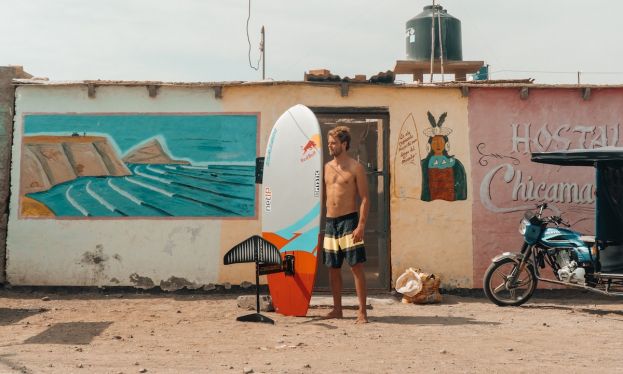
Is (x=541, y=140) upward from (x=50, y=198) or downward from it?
upward

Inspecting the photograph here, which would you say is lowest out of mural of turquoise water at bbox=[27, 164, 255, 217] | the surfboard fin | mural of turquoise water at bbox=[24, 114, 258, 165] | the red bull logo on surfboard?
the surfboard fin

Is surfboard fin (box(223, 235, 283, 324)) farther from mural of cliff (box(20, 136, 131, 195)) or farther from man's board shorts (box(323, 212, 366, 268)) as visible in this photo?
mural of cliff (box(20, 136, 131, 195))

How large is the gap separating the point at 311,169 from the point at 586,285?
11.0 ft

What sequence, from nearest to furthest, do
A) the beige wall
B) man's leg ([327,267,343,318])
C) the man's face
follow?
the man's face, man's leg ([327,267,343,318]), the beige wall

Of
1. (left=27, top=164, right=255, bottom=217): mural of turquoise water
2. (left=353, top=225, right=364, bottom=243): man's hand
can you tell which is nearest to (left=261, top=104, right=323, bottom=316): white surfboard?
(left=353, top=225, right=364, bottom=243): man's hand

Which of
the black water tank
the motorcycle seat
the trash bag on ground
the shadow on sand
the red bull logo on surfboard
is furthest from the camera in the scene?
the black water tank

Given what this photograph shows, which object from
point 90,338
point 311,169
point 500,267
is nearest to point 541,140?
point 500,267

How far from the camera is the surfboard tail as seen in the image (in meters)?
5.83

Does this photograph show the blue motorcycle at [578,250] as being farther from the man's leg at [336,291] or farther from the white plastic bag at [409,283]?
the man's leg at [336,291]

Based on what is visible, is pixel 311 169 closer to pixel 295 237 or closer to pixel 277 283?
pixel 295 237

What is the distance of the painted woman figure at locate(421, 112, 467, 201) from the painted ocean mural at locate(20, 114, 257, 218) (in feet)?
7.51

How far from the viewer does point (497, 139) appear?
812 cm

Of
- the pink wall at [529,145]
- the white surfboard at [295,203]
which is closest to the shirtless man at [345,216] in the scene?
the white surfboard at [295,203]

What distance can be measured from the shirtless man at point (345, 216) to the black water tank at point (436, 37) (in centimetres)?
916
